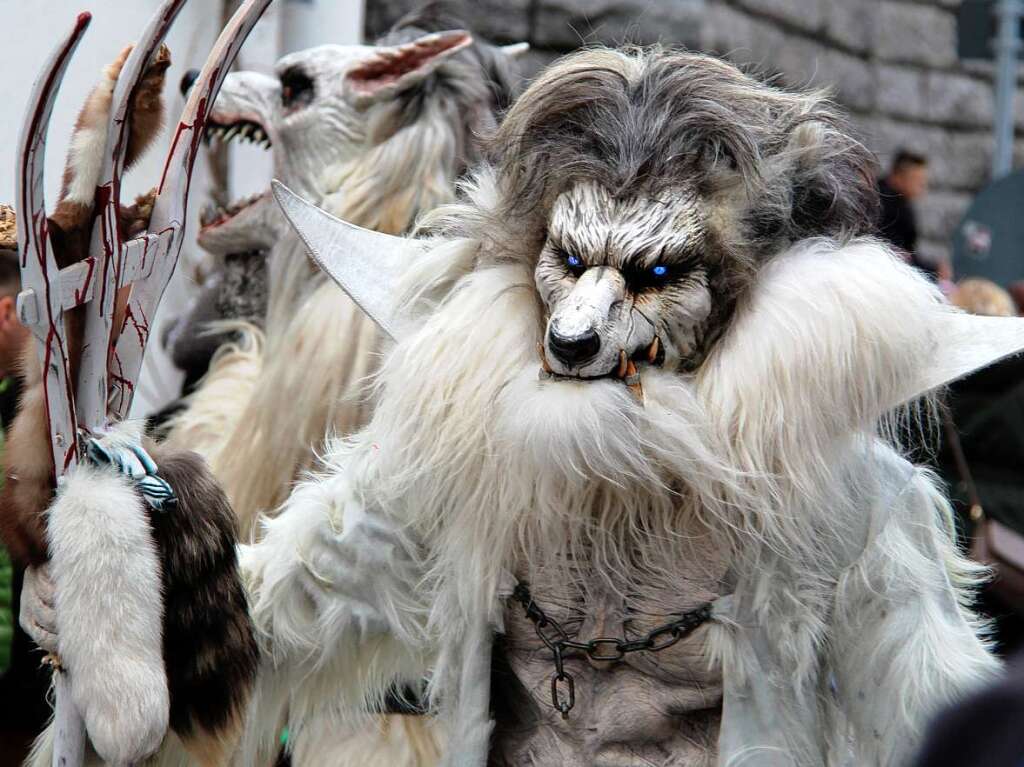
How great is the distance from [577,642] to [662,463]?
1.09 feet

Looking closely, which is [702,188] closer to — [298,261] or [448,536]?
[448,536]

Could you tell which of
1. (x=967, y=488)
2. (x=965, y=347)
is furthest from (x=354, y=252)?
(x=967, y=488)

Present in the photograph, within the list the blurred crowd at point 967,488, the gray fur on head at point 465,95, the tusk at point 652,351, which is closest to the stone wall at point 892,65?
the blurred crowd at point 967,488

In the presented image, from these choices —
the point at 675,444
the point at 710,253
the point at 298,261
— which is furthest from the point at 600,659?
the point at 298,261

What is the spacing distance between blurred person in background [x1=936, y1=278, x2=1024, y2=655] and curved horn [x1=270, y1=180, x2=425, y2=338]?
2.62 meters

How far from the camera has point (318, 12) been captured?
4.74m

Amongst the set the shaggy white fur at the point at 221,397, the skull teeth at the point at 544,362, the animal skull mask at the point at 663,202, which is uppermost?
the animal skull mask at the point at 663,202

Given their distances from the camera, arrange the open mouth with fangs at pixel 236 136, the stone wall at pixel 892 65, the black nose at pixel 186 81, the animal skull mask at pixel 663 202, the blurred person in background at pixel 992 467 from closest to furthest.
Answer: the animal skull mask at pixel 663 202 → the black nose at pixel 186 81 → the open mouth with fangs at pixel 236 136 → the blurred person in background at pixel 992 467 → the stone wall at pixel 892 65

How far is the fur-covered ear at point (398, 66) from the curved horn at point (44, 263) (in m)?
1.55

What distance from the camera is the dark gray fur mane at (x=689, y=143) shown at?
2078 millimetres

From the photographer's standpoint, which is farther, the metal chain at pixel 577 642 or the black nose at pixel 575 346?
the metal chain at pixel 577 642

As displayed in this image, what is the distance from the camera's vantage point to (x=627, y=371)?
1.99 metres

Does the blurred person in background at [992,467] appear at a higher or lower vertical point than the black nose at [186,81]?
lower

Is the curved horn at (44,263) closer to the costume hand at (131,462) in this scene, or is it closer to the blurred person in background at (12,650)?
the costume hand at (131,462)
